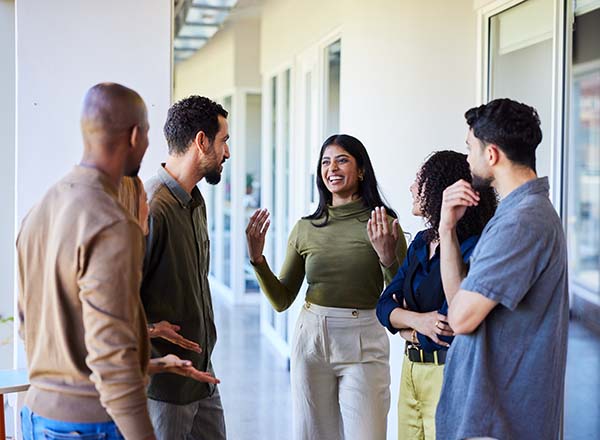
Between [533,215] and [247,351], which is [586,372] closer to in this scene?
[533,215]

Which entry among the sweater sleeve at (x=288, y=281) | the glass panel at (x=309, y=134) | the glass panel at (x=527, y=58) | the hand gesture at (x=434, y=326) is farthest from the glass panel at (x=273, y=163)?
the hand gesture at (x=434, y=326)

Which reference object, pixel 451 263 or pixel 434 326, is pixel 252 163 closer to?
pixel 434 326

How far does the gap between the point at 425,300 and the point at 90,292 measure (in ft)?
4.39

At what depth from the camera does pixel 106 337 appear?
1.62 m

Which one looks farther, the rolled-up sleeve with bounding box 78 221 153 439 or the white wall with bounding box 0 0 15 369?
the white wall with bounding box 0 0 15 369

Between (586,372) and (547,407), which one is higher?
(547,407)

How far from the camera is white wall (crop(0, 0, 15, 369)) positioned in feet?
13.3

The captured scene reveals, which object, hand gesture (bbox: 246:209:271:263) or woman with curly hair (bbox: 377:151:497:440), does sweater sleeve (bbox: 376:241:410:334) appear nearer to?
woman with curly hair (bbox: 377:151:497:440)

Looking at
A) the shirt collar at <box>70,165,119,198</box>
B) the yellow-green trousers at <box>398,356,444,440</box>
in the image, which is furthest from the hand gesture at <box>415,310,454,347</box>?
the shirt collar at <box>70,165,119,198</box>

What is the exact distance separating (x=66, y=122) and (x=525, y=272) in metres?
2.05

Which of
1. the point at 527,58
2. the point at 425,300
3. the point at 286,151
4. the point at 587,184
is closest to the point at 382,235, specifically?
the point at 425,300

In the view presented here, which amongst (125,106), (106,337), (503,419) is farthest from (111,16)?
(503,419)

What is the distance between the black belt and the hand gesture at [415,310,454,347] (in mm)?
72

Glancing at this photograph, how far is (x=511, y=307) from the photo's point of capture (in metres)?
1.98
